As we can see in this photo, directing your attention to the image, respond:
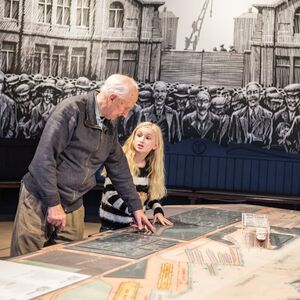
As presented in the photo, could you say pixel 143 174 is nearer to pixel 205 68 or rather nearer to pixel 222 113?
pixel 222 113

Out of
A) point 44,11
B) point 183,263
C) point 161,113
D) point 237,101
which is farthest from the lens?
point 44,11

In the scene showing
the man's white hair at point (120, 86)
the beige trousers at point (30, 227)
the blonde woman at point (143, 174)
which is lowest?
the beige trousers at point (30, 227)

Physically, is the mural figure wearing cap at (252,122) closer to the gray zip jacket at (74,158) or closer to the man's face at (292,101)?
the man's face at (292,101)

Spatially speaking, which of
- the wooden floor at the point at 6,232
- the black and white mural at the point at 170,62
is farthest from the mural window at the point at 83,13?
the wooden floor at the point at 6,232

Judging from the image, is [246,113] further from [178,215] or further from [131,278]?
[131,278]

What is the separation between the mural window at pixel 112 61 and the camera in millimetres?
7074

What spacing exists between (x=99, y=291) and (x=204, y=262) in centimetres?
59

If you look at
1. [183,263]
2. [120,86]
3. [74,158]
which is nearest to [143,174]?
[74,158]

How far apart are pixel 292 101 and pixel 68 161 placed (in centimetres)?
466

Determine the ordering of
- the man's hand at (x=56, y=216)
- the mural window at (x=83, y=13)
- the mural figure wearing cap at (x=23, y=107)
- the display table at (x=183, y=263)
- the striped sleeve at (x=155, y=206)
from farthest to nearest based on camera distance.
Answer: the mural window at (x=83, y=13) < the mural figure wearing cap at (x=23, y=107) < the striped sleeve at (x=155, y=206) < the man's hand at (x=56, y=216) < the display table at (x=183, y=263)

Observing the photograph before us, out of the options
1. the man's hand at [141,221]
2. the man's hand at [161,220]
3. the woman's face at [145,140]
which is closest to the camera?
the man's hand at [141,221]

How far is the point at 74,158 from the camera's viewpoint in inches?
109

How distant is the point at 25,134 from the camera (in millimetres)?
7020

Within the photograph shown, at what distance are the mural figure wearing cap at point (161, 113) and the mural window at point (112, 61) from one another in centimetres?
59
